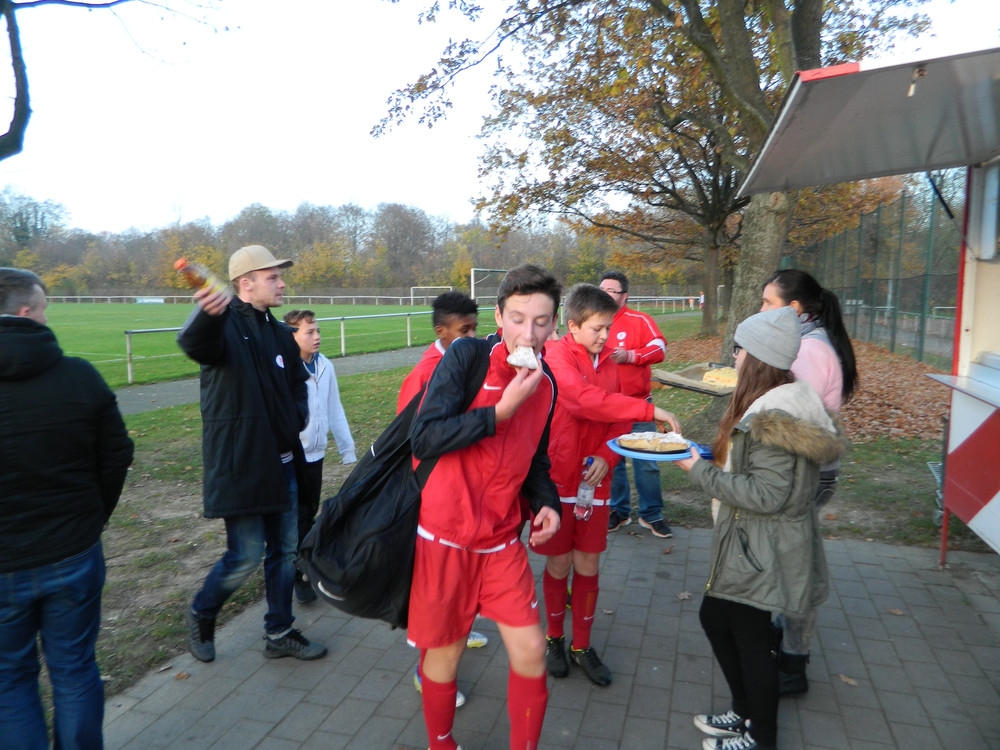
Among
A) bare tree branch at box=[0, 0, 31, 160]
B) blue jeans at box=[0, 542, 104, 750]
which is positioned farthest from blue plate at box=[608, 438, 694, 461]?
bare tree branch at box=[0, 0, 31, 160]

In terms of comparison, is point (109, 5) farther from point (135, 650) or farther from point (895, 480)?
point (895, 480)

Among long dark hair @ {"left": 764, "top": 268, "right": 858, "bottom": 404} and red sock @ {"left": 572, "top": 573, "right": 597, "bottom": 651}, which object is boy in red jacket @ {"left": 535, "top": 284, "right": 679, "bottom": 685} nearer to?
red sock @ {"left": 572, "top": 573, "right": 597, "bottom": 651}

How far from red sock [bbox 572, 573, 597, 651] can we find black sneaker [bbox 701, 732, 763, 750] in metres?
0.75

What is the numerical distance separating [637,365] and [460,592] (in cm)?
288

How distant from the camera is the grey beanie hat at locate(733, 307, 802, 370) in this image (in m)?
2.56

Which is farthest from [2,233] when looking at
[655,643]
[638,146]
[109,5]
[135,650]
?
[655,643]

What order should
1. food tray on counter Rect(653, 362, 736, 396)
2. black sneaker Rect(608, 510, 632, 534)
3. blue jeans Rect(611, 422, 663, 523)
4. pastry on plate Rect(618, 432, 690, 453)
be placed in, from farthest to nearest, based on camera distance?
1. black sneaker Rect(608, 510, 632, 534)
2. blue jeans Rect(611, 422, 663, 523)
3. food tray on counter Rect(653, 362, 736, 396)
4. pastry on plate Rect(618, 432, 690, 453)

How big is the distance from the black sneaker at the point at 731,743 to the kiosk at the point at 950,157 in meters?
1.83

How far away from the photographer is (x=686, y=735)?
116 inches

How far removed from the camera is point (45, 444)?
7.64 feet

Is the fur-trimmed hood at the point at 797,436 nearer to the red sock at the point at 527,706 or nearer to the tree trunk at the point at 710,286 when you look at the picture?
the red sock at the point at 527,706

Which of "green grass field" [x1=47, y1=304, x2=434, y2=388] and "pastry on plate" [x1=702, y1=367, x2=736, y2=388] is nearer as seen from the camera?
"pastry on plate" [x1=702, y1=367, x2=736, y2=388]

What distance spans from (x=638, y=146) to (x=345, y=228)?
65563mm

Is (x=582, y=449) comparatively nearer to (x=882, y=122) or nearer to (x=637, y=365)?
(x=637, y=365)
